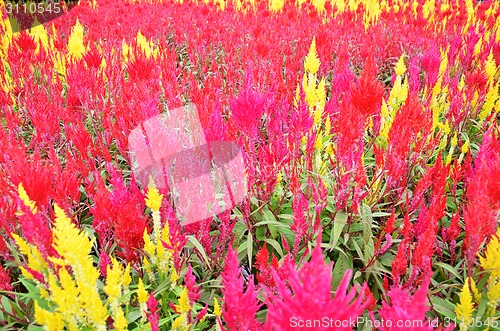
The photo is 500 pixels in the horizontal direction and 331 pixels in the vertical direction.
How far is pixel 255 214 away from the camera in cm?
211

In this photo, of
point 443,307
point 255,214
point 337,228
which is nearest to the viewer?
point 443,307

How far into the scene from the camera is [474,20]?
6.25 meters

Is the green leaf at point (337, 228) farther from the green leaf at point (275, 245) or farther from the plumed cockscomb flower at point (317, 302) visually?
the plumed cockscomb flower at point (317, 302)

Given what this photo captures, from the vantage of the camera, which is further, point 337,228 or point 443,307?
point 337,228

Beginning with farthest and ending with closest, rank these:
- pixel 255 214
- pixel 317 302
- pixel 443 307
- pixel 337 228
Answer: pixel 255 214, pixel 337 228, pixel 443 307, pixel 317 302

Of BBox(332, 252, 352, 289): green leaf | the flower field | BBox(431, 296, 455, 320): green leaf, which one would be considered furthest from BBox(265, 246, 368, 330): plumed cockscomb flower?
BBox(332, 252, 352, 289): green leaf

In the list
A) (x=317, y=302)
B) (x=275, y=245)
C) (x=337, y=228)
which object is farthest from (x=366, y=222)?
(x=317, y=302)

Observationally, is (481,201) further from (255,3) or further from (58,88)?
(255,3)

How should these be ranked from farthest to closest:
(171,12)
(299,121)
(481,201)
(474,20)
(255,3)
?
(255,3) < (171,12) < (474,20) < (299,121) < (481,201)

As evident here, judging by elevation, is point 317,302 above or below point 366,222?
above

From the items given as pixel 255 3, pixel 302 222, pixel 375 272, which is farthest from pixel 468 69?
pixel 255 3

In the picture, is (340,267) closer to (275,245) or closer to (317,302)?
(275,245)

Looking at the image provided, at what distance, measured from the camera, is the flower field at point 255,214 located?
1.02 metres

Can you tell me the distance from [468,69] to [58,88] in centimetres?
411
